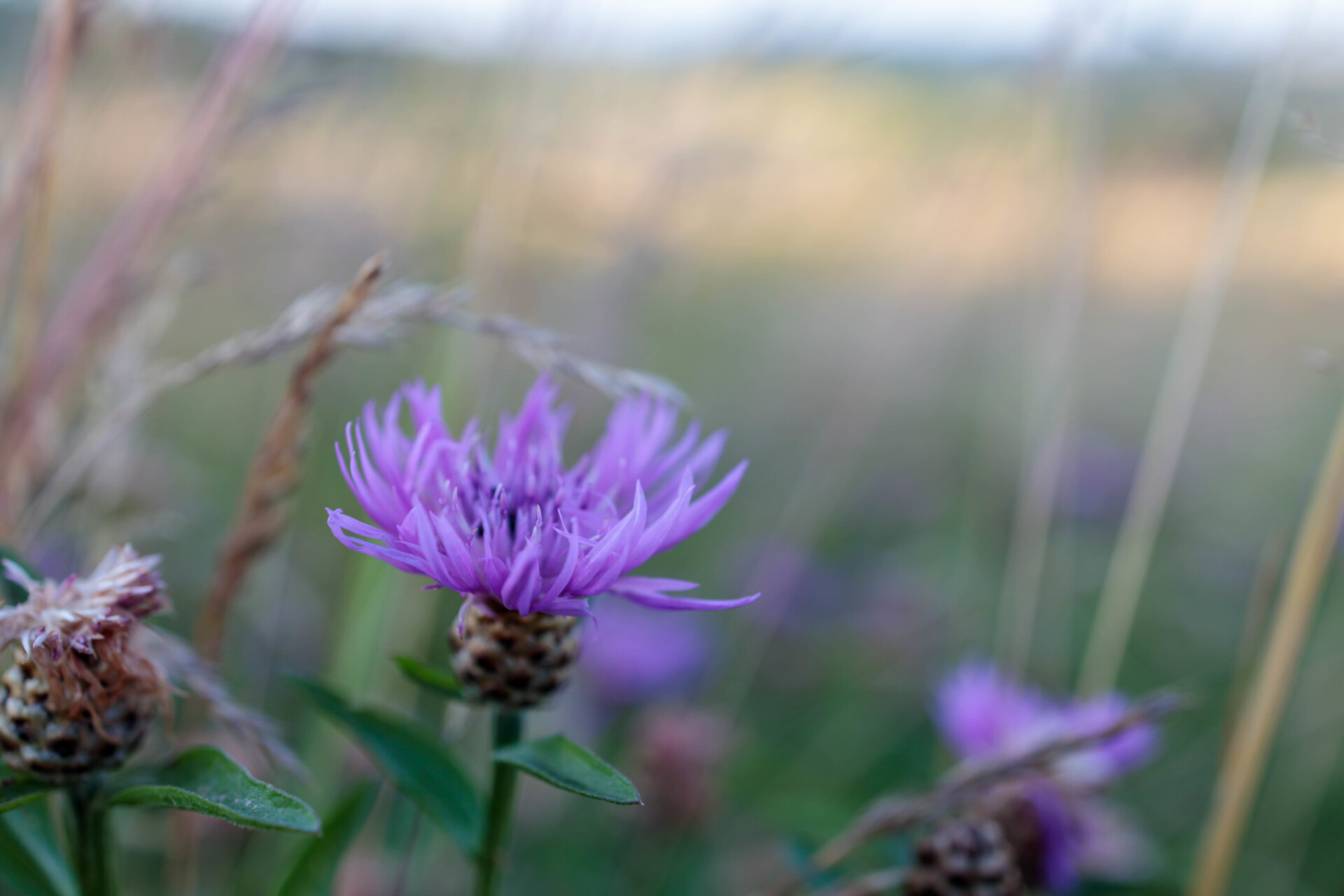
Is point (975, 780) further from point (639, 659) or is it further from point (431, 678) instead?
point (639, 659)

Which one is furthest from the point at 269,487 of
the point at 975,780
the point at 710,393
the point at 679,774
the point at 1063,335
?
the point at 710,393

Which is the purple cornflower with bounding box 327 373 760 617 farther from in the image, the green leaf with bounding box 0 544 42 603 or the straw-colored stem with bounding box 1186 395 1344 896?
the straw-colored stem with bounding box 1186 395 1344 896

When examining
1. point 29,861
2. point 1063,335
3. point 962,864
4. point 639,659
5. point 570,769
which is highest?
point 1063,335

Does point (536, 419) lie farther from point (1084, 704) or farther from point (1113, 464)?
point (1113, 464)

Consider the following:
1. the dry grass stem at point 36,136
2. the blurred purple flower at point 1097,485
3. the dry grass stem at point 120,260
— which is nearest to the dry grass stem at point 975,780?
the dry grass stem at point 120,260

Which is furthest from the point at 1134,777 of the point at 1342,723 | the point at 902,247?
the point at 902,247
